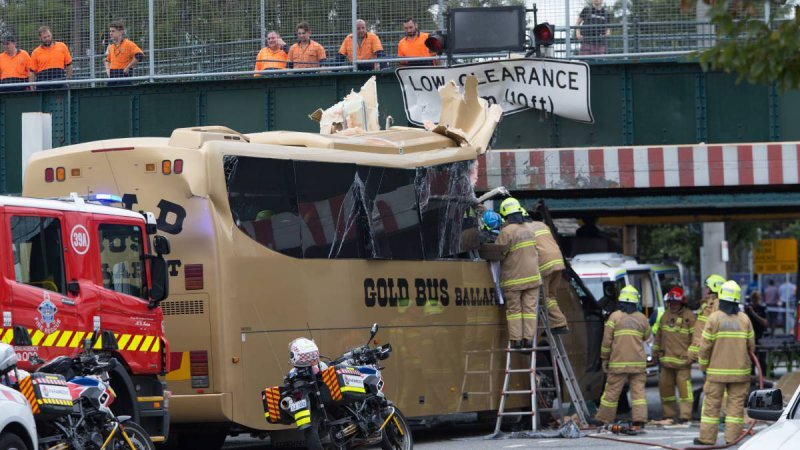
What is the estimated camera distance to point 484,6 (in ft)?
65.7

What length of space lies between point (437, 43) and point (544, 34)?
1456mm

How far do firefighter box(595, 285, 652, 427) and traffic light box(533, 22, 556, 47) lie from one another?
3.71 metres

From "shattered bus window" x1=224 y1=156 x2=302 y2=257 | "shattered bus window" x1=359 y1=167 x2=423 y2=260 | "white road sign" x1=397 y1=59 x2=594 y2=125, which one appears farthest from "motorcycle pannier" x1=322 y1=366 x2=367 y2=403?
"white road sign" x1=397 y1=59 x2=594 y2=125

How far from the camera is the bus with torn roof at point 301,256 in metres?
13.9

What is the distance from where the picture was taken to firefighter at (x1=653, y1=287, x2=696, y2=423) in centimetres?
1880

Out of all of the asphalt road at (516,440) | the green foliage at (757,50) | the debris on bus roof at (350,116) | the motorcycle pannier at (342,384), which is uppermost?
the debris on bus roof at (350,116)

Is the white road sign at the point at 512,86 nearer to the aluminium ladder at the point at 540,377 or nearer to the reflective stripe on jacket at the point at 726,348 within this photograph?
the aluminium ladder at the point at 540,377

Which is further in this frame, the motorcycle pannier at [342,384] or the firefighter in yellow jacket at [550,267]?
the firefighter in yellow jacket at [550,267]

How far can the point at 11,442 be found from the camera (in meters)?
9.57

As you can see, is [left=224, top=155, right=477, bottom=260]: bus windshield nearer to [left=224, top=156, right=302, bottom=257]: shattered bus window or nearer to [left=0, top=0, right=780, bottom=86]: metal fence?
[left=224, top=156, right=302, bottom=257]: shattered bus window

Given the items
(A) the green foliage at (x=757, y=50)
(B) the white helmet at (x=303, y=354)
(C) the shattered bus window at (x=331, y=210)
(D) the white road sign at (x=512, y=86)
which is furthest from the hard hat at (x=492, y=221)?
(A) the green foliage at (x=757, y=50)

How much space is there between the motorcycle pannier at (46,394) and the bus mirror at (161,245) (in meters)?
2.77

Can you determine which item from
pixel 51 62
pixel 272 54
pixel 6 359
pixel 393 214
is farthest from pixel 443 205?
pixel 6 359

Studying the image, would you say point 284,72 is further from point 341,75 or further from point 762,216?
point 762,216
